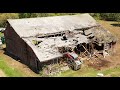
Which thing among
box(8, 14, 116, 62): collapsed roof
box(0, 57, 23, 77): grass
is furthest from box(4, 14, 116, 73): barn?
box(0, 57, 23, 77): grass

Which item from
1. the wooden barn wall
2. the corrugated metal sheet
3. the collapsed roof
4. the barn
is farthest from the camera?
the corrugated metal sheet

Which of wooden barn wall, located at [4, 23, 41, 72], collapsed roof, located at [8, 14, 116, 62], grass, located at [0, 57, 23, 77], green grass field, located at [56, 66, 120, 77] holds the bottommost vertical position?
green grass field, located at [56, 66, 120, 77]

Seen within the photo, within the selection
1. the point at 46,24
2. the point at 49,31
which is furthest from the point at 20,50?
the point at 46,24

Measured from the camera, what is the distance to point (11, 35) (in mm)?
39875

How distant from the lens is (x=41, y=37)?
125ft

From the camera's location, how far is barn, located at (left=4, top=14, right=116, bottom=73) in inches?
1310

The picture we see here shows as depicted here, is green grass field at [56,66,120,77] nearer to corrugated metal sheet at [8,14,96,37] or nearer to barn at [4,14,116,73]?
barn at [4,14,116,73]

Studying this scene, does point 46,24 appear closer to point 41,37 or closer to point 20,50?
point 41,37

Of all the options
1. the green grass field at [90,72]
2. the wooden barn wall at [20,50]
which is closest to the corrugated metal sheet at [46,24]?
the wooden barn wall at [20,50]

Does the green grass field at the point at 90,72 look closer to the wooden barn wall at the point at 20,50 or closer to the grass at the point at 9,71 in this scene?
the wooden barn wall at the point at 20,50

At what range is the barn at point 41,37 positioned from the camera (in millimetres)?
33281
